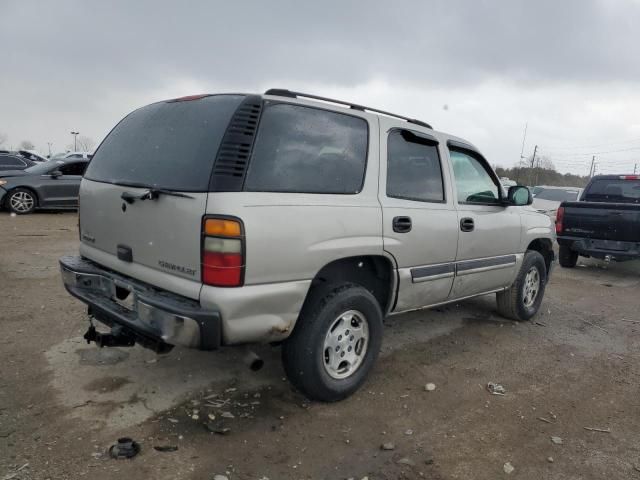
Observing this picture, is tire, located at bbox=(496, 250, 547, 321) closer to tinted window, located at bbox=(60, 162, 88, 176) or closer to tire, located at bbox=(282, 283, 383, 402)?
tire, located at bbox=(282, 283, 383, 402)

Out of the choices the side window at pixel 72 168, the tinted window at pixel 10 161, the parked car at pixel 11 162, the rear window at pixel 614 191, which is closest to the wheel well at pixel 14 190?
the side window at pixel 72 168

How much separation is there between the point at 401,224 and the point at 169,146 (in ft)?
5.23

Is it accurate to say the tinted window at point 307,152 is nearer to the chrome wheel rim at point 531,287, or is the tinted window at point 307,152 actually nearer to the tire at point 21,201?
the chrome wheel rim at point 531,287

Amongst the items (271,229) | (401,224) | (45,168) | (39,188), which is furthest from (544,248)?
(45,168)

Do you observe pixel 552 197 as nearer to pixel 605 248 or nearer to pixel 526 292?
pixel 605 248

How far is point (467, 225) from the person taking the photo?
3.92 m

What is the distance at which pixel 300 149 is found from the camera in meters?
2.81

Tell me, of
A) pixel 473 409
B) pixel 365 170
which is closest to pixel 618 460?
pixel 473 409

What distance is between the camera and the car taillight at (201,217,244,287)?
2.41 m

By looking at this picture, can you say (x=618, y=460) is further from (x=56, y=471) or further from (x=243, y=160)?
(x=56, y=471)

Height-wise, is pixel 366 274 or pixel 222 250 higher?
pixel 222 250

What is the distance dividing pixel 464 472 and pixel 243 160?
203 cm

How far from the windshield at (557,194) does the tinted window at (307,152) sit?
14.6 m

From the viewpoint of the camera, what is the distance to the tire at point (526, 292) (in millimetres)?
4938
